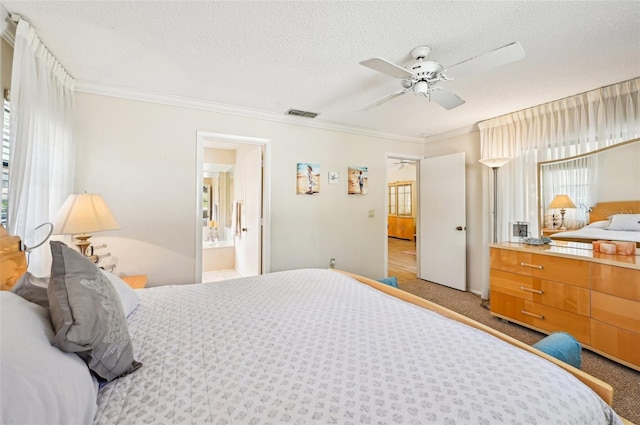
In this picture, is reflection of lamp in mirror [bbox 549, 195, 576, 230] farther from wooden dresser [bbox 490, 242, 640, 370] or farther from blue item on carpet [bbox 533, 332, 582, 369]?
blue item on carpet [bbox 533, 332, 582, 369]

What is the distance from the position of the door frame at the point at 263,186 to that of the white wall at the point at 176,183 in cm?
4

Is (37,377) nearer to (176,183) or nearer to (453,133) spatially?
(176,183)

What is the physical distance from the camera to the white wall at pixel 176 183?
2.57 meters

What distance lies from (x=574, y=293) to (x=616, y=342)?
1.31 feet

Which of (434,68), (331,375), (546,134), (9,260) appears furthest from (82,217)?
(546,134)

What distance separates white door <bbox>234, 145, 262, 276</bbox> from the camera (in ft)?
11.3

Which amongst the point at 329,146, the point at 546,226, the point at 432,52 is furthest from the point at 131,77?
the point at 546,226

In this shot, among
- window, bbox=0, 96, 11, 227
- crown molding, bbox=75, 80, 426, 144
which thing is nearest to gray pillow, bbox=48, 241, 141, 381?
window, bbox=0, 96, 11, 227

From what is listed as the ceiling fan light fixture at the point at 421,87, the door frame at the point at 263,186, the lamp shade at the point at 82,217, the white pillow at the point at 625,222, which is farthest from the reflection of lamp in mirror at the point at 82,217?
the white pillow at the point at 625,222

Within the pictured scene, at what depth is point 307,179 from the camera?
354 cm

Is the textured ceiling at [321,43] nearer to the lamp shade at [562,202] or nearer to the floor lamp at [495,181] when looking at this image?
the floor lamp at [495,181]

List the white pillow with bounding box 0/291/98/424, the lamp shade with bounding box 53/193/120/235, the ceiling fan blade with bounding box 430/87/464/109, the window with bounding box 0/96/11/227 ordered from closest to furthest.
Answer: the white pillow with bounding box 0/291/98/424
the window with bounding box 0/96/11/227
the lamp shade with bounding box 53/193/120/235
the ceiling fan blade with bounding box 430/87/464/109

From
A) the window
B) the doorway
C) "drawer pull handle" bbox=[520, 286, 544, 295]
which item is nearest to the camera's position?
the window

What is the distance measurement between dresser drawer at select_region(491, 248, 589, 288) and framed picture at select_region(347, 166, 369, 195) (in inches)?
69.7
